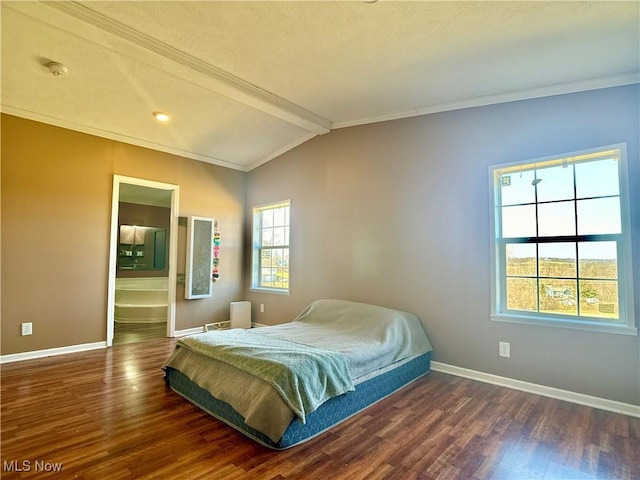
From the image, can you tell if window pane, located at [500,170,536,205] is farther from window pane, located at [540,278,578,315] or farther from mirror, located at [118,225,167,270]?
mirror, located at [118,225,167,270]

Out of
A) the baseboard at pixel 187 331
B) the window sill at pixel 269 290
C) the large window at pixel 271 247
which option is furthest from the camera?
the large window at pixel 271 247

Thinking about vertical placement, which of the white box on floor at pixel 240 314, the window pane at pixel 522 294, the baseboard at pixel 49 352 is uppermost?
the window pane at pixel 522 294

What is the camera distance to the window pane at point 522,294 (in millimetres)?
2986

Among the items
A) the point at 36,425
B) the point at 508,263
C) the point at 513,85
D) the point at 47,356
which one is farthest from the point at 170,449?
the point at 513,85

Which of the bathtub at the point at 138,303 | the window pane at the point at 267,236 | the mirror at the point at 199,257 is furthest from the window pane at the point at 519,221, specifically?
the bathtub at the point at 138,303

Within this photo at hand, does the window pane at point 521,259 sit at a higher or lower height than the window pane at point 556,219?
lower

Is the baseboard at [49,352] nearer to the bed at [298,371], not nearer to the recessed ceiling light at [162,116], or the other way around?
the bed at [298,371]

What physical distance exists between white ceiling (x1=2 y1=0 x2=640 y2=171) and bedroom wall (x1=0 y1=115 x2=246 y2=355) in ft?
1.13

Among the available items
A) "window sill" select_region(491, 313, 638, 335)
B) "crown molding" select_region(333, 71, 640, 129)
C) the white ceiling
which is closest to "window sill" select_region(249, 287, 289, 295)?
the white ceiling

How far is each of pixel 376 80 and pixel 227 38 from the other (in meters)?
1.33

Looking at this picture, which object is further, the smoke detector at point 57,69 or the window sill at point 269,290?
the window sill at point 269,290

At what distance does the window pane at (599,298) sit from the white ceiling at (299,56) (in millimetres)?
1574

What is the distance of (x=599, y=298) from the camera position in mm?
2666

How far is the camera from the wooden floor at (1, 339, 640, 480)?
1795 millimetres
